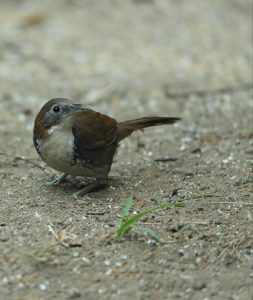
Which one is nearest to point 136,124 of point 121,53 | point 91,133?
point 91,133

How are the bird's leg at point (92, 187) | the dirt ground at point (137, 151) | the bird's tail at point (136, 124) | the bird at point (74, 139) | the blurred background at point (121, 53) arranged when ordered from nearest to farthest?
1. the dirt ground at point (137, 151)
2. the bird at point (74, 139)
3. the bird's leg at point (92, 187)
4. the bird's tail at point (136, 124)
5. the blurred background at point (121, 53)

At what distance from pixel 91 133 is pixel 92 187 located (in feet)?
1.37

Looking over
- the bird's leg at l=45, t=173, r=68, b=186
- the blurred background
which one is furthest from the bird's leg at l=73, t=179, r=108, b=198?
the blurred background

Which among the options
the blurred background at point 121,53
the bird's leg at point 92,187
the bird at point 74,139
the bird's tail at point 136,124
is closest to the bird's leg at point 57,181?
the bird at point 74,139

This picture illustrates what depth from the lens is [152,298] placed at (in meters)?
3.48

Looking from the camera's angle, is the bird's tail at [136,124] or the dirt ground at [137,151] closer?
the dirt ground at [137,151]

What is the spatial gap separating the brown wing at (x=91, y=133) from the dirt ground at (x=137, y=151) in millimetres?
343

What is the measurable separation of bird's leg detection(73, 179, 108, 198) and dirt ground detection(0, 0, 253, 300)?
0.24 feet

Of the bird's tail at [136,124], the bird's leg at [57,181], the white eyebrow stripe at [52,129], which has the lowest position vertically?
the bird's leg at [57,181]

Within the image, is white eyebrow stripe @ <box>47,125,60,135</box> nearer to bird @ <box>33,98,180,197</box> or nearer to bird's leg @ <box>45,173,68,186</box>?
bird @ <box>33,98,180,197</box>

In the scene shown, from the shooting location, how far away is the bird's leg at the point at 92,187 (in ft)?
16.4

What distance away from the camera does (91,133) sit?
505 centimetres

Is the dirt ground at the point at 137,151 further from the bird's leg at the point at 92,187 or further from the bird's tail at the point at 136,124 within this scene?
the bird's tail at the point at 136,124

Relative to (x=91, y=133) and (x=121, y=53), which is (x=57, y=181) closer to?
(x=91, y=133)
